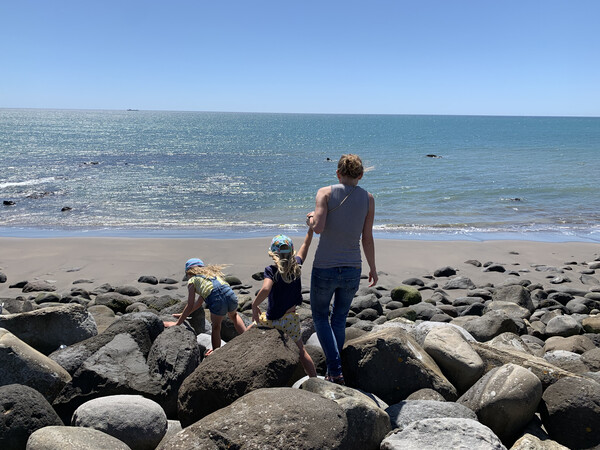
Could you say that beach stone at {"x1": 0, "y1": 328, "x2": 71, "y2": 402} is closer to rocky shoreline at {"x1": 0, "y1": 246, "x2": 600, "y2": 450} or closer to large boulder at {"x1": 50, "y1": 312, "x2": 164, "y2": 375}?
rocky shoreline at {"x1": 0, "y1": 246, "x2": 600, "y2": 450}

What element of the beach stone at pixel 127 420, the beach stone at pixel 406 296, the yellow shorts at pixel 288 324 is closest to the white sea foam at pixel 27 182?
the beach stone at pixel 406 296

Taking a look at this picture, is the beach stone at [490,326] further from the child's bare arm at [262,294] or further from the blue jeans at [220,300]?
the child's bare arm at [262,294]

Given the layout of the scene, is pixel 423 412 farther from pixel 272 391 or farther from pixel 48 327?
pixel 48 327

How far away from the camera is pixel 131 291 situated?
38.5ft

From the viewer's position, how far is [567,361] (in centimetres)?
650

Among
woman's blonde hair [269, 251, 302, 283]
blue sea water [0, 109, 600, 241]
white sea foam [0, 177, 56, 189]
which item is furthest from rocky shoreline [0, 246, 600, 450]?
white sea foam [0, 177, 56, 189]

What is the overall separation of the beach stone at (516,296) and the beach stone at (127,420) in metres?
7.55

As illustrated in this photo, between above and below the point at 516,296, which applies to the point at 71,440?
above

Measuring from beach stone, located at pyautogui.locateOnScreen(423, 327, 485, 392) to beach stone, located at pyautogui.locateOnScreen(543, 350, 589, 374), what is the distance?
2.97 feet

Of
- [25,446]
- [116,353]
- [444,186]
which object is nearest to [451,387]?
[116,353]

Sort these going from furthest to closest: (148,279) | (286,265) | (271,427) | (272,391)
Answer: (148,279)
(286,265)
(272,391)
(271,427)

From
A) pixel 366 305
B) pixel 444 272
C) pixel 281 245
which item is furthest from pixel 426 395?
pixel 444 272

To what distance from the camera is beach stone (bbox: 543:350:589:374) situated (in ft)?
20.2

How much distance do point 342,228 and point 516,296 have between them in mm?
6456
